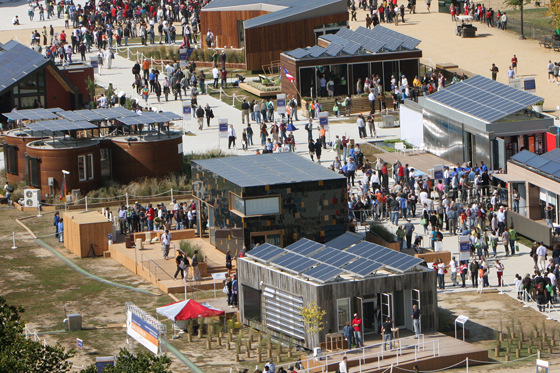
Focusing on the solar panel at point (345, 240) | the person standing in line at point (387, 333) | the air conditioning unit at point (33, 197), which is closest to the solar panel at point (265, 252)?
the solar panel at point (345, 240)

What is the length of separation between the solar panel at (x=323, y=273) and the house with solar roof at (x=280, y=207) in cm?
729

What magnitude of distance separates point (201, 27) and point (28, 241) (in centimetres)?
3813

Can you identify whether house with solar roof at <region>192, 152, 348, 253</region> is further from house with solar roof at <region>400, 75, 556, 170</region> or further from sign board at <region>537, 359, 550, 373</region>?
sign board at <region>537, 359, 550, 373</region>

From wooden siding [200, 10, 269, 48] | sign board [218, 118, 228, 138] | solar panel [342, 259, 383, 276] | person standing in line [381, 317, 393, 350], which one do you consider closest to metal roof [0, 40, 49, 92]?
sign board [218, 118, 228, 138]

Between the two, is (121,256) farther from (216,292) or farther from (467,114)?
(467,114)

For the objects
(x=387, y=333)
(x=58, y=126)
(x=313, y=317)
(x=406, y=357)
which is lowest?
(x=406, y=357)

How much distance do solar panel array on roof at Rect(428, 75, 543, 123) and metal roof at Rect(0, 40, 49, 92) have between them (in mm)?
22647

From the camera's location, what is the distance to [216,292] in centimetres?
5291

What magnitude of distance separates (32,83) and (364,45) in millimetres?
18260

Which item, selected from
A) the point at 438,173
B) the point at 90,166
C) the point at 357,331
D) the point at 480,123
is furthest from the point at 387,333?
the point at 90,166

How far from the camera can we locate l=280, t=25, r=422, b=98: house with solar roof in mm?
80062

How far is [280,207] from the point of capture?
54000 millimetres

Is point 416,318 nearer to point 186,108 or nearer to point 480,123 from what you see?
point 480,123

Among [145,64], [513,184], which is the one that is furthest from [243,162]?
[145,64]
